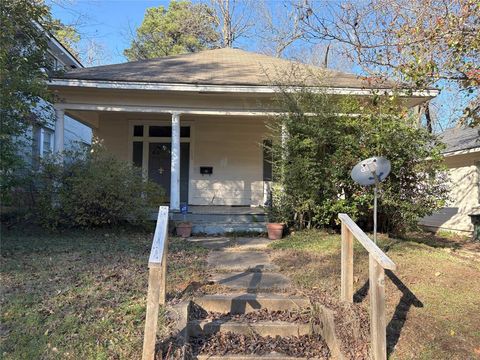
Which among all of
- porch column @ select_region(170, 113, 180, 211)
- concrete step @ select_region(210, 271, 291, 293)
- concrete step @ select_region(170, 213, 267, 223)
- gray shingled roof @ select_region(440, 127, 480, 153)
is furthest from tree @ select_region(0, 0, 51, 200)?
gray shingled roof @ select_region(440, 127, 480, 153)

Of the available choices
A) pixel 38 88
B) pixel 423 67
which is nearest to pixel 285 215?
pixel 423 67

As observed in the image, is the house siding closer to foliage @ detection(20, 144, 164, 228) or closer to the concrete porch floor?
the concrete porch floor

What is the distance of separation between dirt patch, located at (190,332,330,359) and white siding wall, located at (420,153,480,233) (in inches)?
430

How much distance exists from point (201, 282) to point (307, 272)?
146 cm

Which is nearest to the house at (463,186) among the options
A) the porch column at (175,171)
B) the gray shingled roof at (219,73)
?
the gray shingled roof at (219,73)

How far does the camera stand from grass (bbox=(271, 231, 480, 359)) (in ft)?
12.9

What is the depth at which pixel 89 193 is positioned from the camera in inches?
332

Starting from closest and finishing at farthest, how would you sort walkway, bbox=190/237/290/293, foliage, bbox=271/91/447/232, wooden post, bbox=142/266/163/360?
1. wooden post, bbox=142/266/163/360
2. walkway, bbox=190/237/290/293
3. foliage, bbox=271/91/447/232

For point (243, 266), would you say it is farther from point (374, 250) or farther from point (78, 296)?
point (374, 250)

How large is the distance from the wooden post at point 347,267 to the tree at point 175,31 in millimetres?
25978

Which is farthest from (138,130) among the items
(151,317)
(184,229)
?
(151,317)

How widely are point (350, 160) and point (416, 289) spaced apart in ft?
12.6

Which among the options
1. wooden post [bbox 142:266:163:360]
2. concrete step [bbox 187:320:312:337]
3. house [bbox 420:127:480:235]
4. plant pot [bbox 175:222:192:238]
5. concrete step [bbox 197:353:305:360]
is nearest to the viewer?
wooden post [bbox 142:266:163:360]

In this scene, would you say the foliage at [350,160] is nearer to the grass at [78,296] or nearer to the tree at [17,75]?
the grass at [78,296]
